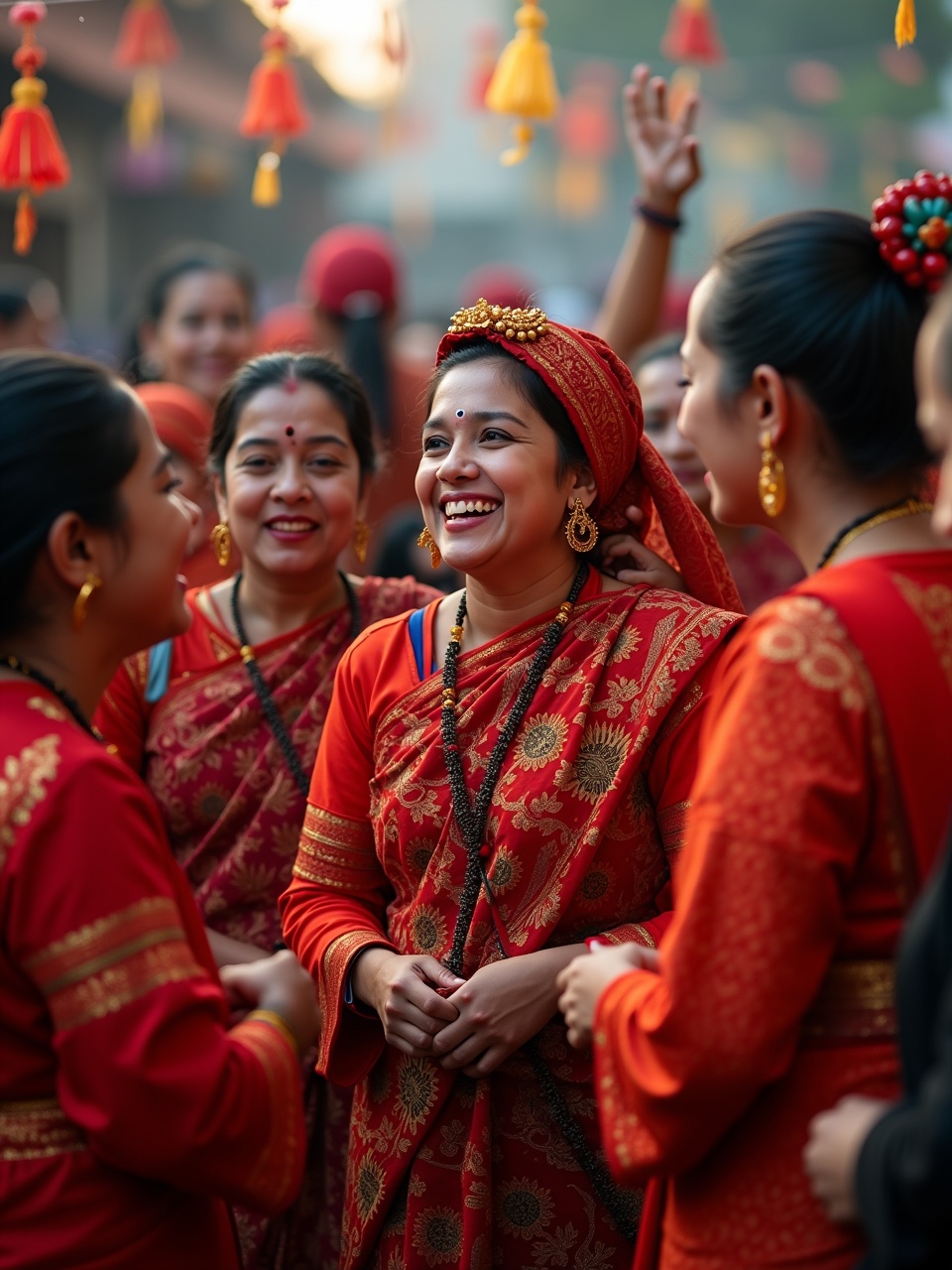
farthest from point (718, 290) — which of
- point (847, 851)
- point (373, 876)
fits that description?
point (373, 876)

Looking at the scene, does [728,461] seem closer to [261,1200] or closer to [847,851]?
[847,851]

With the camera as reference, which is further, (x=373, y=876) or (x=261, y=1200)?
(x=373, y=876)

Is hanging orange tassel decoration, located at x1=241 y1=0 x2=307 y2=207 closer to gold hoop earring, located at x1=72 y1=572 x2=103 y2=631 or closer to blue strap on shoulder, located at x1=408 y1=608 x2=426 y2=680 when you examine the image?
blue strap on shoulder, located at x1=408 y1=608 x2=426 y2=680

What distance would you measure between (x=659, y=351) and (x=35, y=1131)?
2.76 metres

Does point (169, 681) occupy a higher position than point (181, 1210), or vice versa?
point (169, 681)

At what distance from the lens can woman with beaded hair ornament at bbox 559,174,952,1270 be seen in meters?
1.71

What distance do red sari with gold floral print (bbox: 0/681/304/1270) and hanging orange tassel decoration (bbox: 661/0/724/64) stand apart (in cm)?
423

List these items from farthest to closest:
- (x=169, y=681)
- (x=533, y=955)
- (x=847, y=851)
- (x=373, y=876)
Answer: (x=169, y=681)
(x=373, y=876)
(x=533, y=955)
(x=847, y=851)

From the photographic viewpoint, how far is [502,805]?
251 cm

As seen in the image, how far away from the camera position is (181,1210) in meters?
2.00

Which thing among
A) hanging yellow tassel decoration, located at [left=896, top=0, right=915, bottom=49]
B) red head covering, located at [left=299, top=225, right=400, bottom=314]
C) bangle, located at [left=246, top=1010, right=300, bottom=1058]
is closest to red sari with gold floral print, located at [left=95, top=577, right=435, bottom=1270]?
bangle, located at [left=246, top=1010, right=300, bottom=1058]

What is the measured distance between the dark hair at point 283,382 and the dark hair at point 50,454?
1264mm

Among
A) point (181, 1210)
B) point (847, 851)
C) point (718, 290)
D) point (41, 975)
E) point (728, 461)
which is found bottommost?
point (181, 1210)

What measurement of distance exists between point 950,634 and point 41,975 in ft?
3.96
